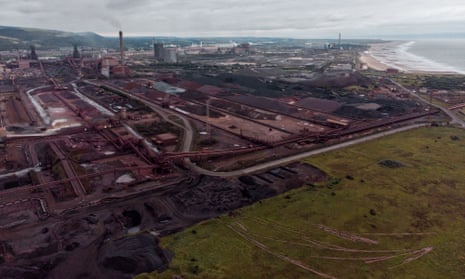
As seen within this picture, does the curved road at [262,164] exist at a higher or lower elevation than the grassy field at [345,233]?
higher

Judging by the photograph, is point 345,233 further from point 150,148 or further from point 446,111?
point 446,111

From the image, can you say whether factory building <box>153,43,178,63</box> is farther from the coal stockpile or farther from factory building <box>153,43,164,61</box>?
the coal stockpile

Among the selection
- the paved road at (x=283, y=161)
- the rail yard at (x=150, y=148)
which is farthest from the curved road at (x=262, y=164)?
the rail yard at (x=150, y=148)

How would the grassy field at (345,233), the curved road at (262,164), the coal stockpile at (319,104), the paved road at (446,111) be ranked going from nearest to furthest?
1. the grassy field at (345,233)
2. the curved road at (262,164)
3. the paved road at (446,111)
4. the coal stockpile at (319,104)

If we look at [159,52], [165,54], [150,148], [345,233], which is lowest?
[345,233]

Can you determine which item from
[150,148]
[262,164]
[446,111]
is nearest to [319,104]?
[446,111]

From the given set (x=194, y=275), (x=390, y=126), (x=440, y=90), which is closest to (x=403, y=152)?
(x=390, y=126)

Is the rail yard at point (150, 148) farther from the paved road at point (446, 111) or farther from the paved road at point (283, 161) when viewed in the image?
the paved road at point (446, 111)

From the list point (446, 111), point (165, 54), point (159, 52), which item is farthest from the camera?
point (159, 52)

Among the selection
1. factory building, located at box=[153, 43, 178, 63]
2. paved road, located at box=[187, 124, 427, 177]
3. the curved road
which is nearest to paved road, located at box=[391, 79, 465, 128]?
the curved road

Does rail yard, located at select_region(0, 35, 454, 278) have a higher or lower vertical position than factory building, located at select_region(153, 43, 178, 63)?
lower
